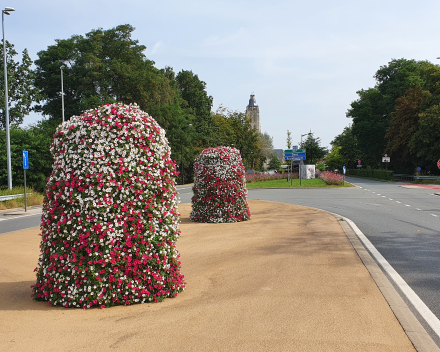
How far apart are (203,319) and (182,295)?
3.67 feet

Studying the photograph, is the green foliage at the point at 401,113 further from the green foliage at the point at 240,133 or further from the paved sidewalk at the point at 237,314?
the paved sidewalk at the point at 237,314

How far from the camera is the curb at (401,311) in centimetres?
414

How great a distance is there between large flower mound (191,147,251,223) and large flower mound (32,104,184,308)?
8325 millimetres

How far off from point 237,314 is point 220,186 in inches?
366

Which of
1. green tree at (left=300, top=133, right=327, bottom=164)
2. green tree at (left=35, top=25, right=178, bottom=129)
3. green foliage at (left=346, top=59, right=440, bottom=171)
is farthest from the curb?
green tree at (left=300, top=133, right=327, bottom=164)

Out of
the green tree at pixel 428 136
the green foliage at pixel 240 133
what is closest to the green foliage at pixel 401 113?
the green tree at pixel 428 136

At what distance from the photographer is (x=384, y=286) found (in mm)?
6215

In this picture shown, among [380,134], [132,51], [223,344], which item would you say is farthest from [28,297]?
[380,134]

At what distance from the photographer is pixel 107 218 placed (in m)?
5.26

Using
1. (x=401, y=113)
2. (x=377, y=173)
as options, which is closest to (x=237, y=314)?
(x=401, y=113)

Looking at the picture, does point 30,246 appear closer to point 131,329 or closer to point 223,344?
point 131,329

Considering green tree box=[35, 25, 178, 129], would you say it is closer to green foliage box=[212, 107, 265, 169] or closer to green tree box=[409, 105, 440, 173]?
green tree box=[409, 105, 440, 173]

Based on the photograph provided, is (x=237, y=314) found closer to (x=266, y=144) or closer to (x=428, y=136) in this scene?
(x=428, y=136)

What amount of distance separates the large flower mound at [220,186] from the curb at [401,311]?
611 cm
